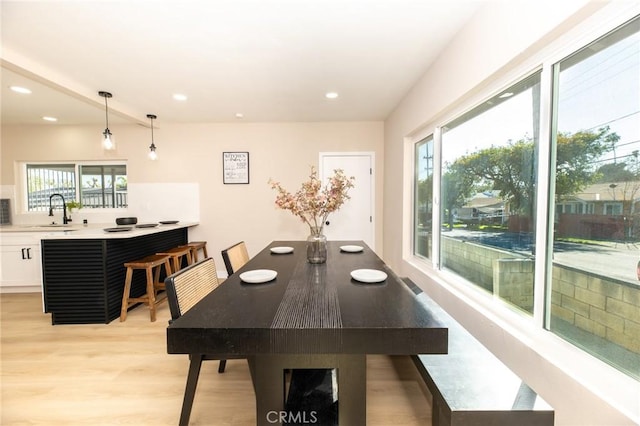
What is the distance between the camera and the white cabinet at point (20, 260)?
3.32 metres

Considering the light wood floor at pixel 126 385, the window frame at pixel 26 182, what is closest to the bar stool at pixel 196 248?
the light wood floor at pixel 126 385

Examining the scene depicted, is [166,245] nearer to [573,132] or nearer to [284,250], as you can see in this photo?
[284,250]

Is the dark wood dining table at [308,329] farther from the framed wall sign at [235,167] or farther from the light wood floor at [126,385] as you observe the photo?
the framed wall sign at [235,167]

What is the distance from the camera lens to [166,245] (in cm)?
358

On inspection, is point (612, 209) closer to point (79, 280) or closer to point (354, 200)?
point (354, 200)

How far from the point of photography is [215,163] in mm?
3975

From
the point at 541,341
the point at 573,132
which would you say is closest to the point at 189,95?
the point at 573,132

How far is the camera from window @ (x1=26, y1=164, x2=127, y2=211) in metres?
3.98

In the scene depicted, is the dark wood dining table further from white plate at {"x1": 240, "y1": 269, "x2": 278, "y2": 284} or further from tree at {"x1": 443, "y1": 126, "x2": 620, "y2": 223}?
tree at {"x1": 443, "y1": 126, "x2": 620, "y2": 223}

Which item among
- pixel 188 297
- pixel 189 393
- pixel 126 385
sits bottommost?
pixel 126 385

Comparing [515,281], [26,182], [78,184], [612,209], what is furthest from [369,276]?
[26,182]

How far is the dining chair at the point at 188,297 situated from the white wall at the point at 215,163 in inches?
97.5

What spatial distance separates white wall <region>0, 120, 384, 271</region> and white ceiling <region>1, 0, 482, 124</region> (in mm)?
688

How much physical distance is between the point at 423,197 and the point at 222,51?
241 cm
